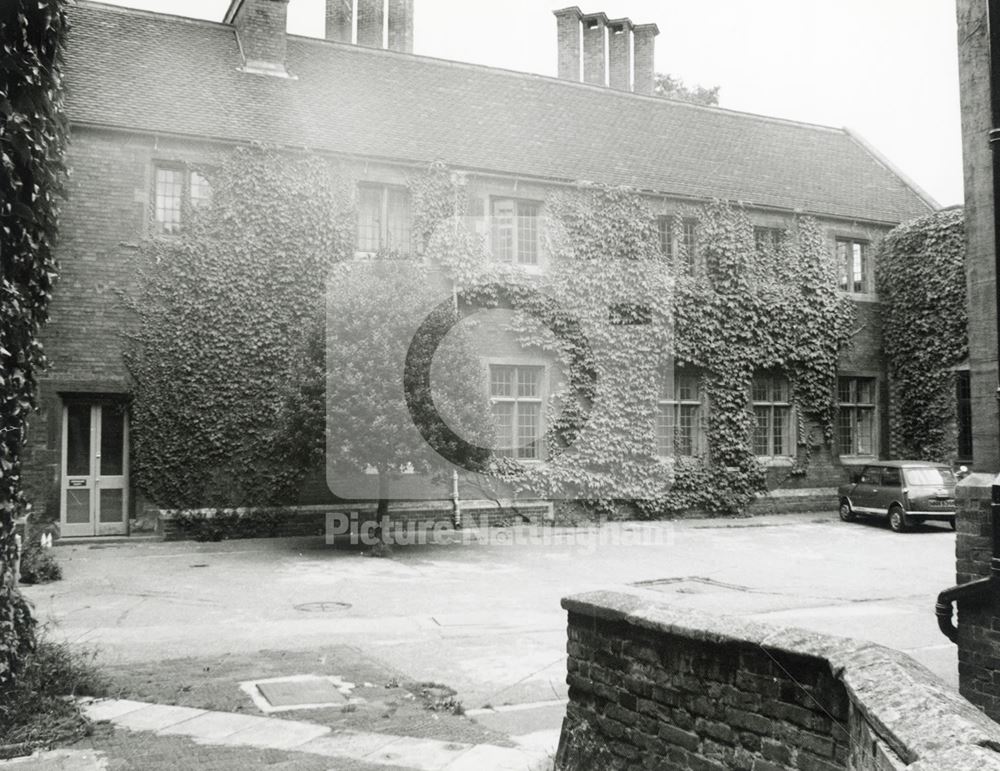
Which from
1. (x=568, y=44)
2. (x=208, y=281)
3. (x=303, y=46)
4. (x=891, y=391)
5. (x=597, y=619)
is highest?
(x=568, y=44)

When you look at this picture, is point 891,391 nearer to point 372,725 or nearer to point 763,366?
point 763,366

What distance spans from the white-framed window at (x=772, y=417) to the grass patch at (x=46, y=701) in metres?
17.9

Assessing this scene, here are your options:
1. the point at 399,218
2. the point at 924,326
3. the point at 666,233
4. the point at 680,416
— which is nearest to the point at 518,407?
the point at 680,416

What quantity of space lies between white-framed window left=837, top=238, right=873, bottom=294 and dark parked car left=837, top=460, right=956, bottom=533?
18.1 feet

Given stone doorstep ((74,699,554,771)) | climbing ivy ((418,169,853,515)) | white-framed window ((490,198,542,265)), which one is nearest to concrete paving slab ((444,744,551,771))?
stone doorstep ((74,699,554,771))

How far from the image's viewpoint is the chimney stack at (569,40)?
2678 cm

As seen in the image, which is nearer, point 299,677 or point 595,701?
point 595,701

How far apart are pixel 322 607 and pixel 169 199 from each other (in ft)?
32.4

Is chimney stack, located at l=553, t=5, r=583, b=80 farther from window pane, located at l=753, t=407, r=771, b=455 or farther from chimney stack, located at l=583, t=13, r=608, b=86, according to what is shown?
window pane, located at l=753, t=407, r=771, b=455

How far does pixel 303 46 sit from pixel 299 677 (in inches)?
691

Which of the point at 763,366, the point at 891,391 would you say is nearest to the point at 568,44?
the point at 763,366

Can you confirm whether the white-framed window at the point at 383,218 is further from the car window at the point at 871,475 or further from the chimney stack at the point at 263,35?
the car window at the point at 871,475

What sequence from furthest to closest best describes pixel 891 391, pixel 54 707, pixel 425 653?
1. pixel 891 391
2. pixel 425 653
3. pixel 54 707

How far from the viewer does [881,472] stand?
1995cm
